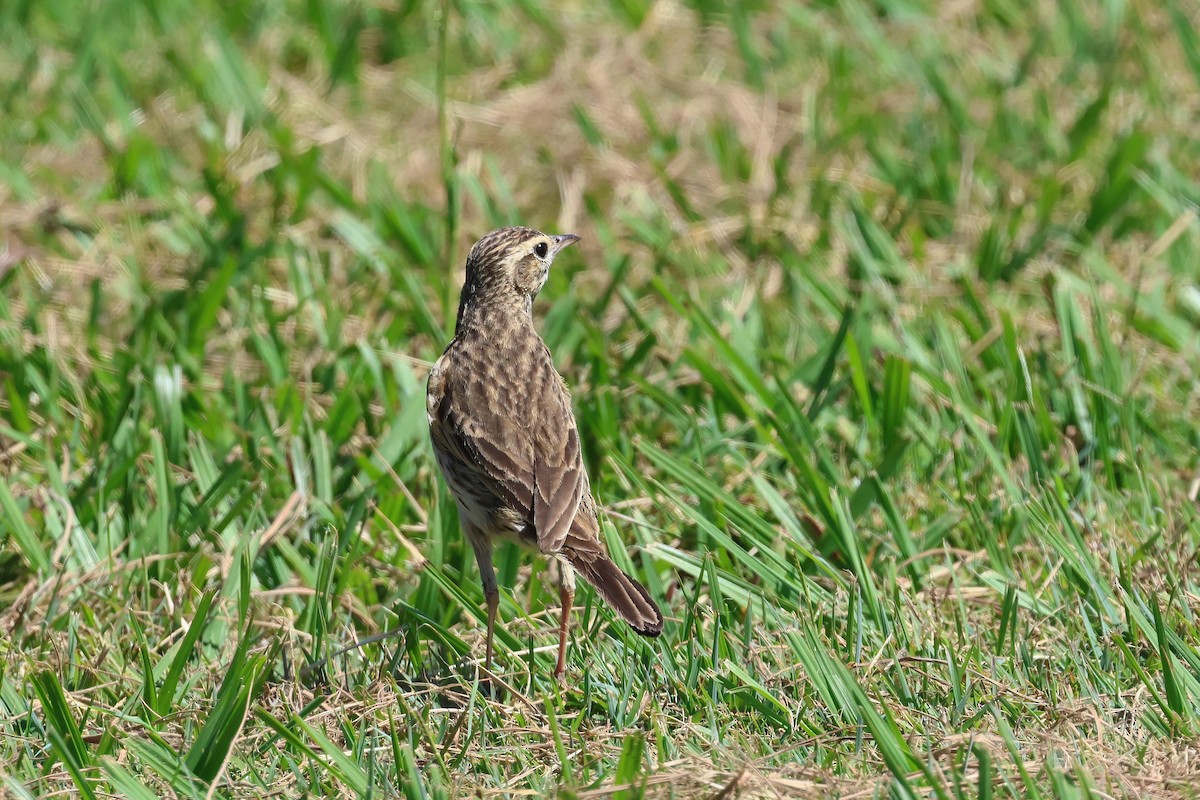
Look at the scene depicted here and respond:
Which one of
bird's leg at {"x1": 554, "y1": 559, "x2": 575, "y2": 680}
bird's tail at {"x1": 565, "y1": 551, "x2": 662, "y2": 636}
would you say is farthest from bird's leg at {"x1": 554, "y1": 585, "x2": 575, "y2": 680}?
bird's tail at {"x1": 565, "y1": 551, "x2": 662, "y2": 636}

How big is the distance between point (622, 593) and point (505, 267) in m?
1.52

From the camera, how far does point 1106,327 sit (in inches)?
257

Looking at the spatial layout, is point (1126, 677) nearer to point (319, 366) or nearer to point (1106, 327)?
point (1106, 327)

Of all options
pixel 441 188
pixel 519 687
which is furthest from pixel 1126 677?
pixel 441 188

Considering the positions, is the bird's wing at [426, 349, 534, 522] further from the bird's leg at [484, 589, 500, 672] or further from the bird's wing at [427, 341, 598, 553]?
the bird's leg at [484, 589, 500, 672]

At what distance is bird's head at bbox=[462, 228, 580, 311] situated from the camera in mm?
5594

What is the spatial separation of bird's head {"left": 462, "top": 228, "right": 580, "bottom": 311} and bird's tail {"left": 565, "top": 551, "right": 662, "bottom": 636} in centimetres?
124

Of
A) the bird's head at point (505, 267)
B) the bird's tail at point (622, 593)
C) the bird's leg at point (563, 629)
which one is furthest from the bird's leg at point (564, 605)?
the bird's head at point (505, 267)

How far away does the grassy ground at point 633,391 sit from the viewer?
4320 mm

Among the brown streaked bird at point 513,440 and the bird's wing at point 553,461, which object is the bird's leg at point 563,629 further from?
the bird's wing at point 553,461

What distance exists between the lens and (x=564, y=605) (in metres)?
4.91

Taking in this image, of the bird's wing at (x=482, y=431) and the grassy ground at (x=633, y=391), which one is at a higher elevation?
the bird's wing at (x=482, y=431)

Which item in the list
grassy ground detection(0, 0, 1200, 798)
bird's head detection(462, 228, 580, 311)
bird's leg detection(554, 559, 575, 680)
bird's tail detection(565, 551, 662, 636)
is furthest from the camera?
bird's head detection(462, 228, 580, 311)

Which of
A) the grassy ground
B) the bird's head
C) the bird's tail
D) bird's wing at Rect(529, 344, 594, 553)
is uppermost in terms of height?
the bird's head
